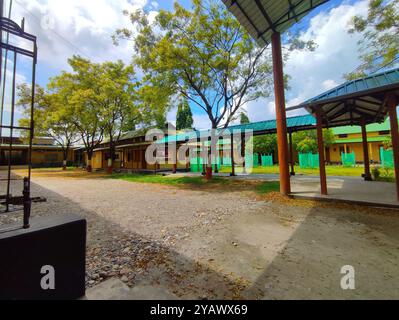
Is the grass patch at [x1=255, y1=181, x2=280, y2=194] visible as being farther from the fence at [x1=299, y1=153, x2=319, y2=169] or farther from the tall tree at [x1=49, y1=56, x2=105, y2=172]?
the tall tree at [x1=49, y1=56, x2=105, y2=172]

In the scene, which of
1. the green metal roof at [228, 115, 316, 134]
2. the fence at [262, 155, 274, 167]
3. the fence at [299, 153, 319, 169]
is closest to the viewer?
the green metal roof at [228, 115, 316, 134]

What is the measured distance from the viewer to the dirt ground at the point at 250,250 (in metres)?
2.03

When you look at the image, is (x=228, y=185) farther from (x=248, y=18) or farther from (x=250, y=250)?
(x=248, y=18)

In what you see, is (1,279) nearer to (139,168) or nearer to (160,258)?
(160,258)

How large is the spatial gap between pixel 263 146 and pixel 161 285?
1030 inches

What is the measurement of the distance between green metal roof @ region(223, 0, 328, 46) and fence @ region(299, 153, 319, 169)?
15.0 meters

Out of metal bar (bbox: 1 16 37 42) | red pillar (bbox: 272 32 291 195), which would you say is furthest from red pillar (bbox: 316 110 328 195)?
metal bar (bbox: 1 16 37 42)

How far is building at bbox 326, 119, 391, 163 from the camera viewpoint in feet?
77.4

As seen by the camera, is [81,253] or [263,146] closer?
[81,253]

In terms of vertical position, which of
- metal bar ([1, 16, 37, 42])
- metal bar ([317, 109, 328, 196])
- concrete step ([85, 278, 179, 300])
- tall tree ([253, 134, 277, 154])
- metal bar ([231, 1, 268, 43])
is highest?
metal bar ([231, 1, 268, 43])

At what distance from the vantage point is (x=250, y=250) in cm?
284

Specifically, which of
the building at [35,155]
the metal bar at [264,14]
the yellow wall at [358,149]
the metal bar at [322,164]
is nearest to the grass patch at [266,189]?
the metal bar at [322,164]
